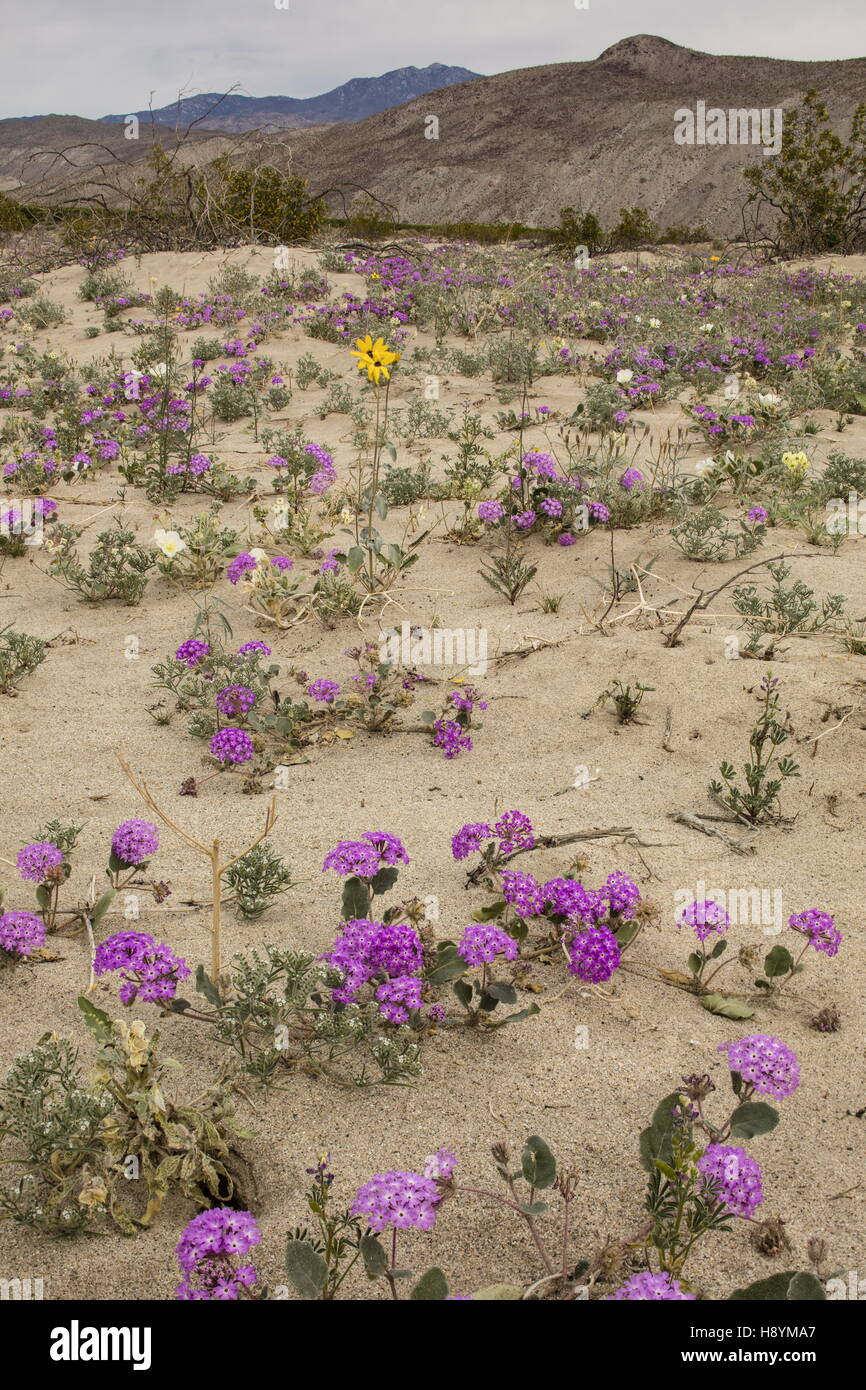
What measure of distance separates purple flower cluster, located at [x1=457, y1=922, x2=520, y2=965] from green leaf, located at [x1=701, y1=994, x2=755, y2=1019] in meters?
0.55

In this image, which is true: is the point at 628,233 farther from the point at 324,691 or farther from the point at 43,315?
the point at 324,691

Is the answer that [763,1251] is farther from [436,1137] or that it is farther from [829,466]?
[829,466]

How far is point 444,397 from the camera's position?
27.3 ft

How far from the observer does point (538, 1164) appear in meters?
1.87

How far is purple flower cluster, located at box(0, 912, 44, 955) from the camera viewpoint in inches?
99.1

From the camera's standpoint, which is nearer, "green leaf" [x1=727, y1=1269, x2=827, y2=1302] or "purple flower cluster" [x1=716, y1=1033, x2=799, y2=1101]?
"green leaf" [x1=727, y1=1269, x2=827, y2=1302]

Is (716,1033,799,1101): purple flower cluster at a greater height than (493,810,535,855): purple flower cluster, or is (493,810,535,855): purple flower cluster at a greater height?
(493,810,535,855): purple flower cluster

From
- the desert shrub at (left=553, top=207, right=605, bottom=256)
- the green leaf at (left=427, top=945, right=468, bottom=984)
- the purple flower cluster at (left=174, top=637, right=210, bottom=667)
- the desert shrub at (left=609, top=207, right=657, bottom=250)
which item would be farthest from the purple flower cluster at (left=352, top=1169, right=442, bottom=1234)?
the desert shrub at (left=609, top=207, right=657, bottom=250)

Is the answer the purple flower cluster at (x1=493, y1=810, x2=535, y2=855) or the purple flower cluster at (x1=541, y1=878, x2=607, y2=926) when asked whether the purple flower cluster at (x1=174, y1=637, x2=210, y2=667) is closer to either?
the purple flower cluster at (x1=493, y1=810, x2=535, y2=855)

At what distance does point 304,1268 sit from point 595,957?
42.4 inches

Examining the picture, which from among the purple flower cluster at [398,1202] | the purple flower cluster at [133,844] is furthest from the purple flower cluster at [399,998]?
the purple flower cluster at [133,844]

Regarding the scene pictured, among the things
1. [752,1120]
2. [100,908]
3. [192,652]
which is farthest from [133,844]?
[752,1120]
